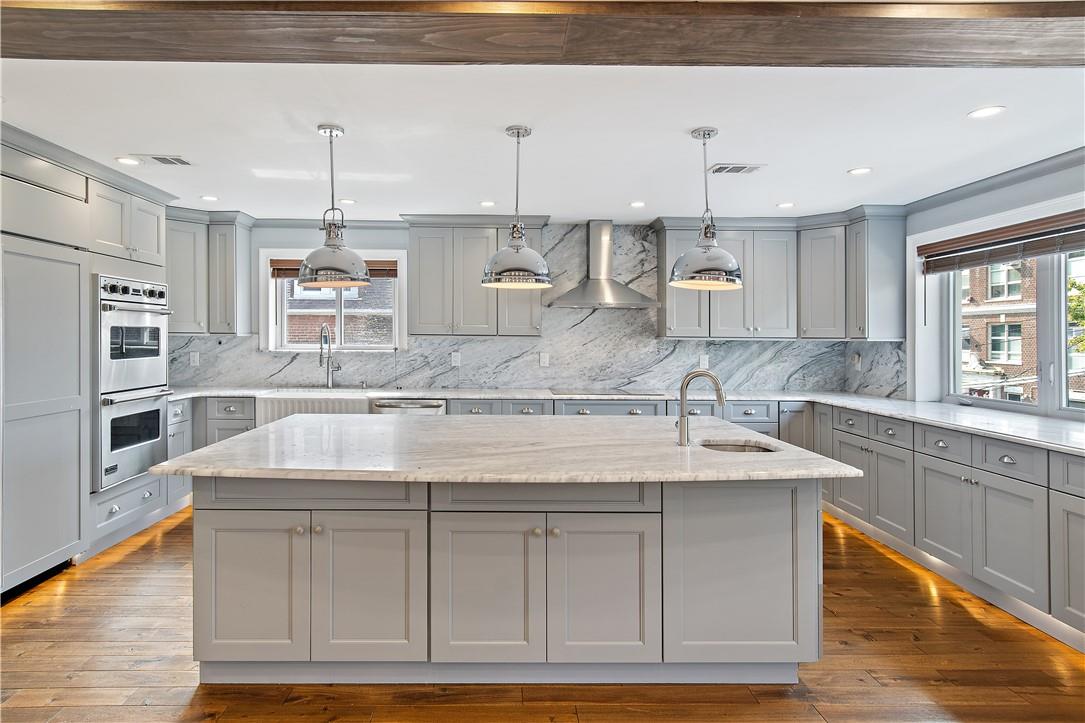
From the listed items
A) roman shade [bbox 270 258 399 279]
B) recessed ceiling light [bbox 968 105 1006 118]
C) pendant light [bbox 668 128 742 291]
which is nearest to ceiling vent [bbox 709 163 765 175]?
pendant light [bbox 668 128 742 291]

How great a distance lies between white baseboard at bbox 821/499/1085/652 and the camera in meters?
2.71

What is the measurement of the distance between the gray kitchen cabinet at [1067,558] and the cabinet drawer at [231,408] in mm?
5009

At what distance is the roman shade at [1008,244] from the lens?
3.27 meters

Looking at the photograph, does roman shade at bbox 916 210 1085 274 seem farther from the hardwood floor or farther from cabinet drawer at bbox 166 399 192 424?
cabinet drawer at bbox 166 399 192 424

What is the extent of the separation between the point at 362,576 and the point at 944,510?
120 inches

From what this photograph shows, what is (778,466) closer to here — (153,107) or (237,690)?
(237,690)

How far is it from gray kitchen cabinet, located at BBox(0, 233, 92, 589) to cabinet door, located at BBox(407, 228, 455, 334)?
2243 millimetres

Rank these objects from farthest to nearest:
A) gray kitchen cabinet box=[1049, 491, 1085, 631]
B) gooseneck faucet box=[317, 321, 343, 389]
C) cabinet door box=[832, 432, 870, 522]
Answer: gooseneck faucet box=[317, 321, 343, 389] → cabinet door box=[832, 432, 870, 522] → gray kitchen cabinet box=[1049, 491, 1085, 631]

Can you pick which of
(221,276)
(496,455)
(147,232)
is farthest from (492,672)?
(221,276)

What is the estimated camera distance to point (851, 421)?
4.31 meters

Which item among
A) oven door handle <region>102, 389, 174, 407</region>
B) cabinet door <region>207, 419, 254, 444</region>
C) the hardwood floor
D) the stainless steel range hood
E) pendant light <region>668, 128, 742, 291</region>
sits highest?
the stainless steel range hood

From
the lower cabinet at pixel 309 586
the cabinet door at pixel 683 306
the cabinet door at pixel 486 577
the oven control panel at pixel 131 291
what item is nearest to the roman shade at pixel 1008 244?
the cabinet door at pixel 683 306

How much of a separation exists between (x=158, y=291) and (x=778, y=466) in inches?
165

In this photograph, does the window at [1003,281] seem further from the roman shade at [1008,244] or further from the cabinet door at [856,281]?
the cabinet door at [856,281]
